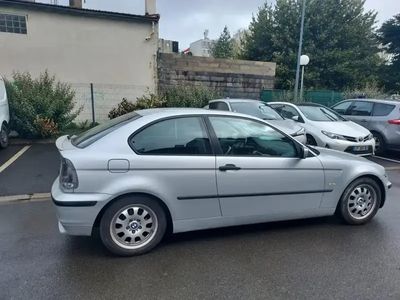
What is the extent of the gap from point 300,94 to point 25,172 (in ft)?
40.7

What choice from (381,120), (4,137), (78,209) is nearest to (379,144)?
(381,120)

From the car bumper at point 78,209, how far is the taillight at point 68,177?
0.07 m

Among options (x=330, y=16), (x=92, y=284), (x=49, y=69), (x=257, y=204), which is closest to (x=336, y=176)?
(x=257, y=204)

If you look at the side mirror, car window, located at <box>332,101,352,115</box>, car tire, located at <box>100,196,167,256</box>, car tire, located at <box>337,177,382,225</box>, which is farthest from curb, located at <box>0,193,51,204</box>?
car window, located at <box>332,101,352,115</box>

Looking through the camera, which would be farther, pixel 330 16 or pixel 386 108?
pixel 330 16

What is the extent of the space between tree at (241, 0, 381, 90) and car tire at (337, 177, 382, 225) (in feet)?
58.2

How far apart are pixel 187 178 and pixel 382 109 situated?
24.4ft

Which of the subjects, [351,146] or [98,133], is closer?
[98,133]

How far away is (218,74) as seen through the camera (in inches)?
540

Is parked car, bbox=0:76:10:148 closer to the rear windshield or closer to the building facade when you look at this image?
the building facade

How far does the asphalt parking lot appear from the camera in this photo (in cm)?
277

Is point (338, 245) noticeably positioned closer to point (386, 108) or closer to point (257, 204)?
point (257, 204)

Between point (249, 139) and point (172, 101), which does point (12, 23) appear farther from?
point (249, 139)

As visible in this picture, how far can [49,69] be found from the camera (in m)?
11.9
